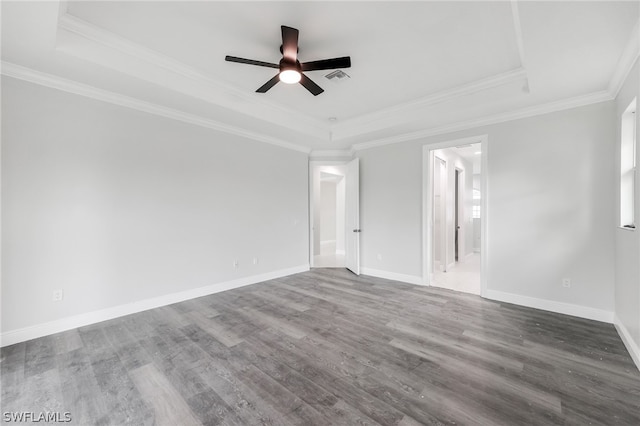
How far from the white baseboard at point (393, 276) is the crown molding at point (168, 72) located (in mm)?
3101

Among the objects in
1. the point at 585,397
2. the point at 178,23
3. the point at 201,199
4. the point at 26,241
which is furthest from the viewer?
the point at 201,199

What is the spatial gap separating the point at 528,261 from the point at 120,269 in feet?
17.3

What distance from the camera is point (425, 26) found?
2283mm

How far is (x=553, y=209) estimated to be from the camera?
3293mm

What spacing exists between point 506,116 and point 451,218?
2.87 meters

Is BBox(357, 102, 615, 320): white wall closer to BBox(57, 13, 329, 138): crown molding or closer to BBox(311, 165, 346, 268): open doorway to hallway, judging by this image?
BBox(57, 13, 329, 138): crown molding

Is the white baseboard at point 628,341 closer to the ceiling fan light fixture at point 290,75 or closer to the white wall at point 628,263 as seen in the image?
the white wall at point 628,263

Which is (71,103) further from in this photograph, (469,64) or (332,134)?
(469,64)

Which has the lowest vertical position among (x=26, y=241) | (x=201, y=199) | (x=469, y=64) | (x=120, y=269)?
(x=120, y=269)

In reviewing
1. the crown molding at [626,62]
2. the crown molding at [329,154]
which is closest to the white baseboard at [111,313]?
the crown molding at [329,154]

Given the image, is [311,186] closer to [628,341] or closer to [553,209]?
[553,209]

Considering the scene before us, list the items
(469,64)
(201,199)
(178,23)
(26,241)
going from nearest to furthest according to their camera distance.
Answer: (178,23)
(26,241)
(469,64)
(201,199)

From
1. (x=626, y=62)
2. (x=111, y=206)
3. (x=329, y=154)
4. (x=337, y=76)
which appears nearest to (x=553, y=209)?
(x=626, y=62)

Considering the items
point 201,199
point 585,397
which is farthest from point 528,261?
point 201,199
